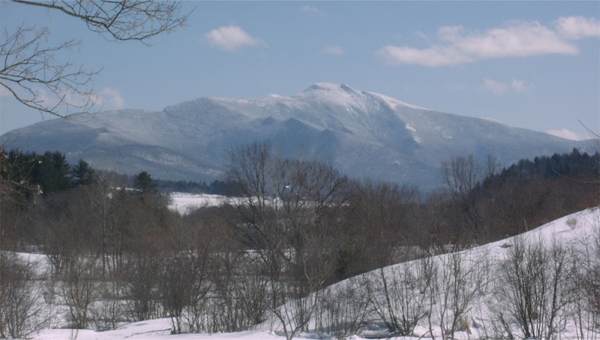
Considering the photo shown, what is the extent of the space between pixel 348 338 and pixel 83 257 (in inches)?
844

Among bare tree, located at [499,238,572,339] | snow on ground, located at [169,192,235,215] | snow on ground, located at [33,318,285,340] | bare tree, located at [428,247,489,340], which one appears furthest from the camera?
snow on ground, located at [169,192,235,215]

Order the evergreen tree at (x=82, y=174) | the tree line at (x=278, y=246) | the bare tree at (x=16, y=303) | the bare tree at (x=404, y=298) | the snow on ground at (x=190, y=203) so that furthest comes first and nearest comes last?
the snow on ground at (x=190, y=203) → the evergreen tree at (x=82, y=174) → the bare tree at (x=404, y=298) → the tree line at (x=278, y=246) → the bare tree at (x=16, y=303)

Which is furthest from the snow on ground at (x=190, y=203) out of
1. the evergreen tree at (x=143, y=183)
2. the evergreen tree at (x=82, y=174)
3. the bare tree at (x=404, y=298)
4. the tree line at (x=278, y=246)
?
the bare tree at (x=404, y=298)

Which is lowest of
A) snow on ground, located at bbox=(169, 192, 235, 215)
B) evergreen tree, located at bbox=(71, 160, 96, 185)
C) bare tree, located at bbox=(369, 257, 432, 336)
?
bare tree, located at bbox=(369, 257, 432, 336)

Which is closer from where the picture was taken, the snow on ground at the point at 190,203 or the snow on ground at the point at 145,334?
the snow on ground at the point at 145,334

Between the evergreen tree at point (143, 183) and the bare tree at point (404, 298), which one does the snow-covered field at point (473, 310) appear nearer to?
the bare tree at point (404, 298)

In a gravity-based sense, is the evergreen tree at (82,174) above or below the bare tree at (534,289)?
above

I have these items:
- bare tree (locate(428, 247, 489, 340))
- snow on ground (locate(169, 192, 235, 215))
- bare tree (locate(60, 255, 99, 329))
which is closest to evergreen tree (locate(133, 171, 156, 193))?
snow on ground (locate(169, 192, 235, 215))

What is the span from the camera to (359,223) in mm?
45531

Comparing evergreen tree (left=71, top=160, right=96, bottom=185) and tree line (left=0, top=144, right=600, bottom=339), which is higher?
evergreen tree (left=71, top=160, right=96, bottom=185)

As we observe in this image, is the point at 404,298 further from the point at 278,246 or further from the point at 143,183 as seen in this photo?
the point at 143,183

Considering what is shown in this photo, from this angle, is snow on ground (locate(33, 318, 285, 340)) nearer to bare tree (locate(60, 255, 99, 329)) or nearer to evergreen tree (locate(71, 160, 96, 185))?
bare tree (locate(60, 255, 99, 329))

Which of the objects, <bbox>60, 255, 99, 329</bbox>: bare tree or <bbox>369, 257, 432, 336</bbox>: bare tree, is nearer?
<bbox>369, 257, 432, 336</bbox>: bare tree

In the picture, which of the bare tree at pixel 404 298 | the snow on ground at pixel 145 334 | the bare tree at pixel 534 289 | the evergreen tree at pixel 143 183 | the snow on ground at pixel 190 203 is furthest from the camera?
the snow on ground at pixel 190 203
